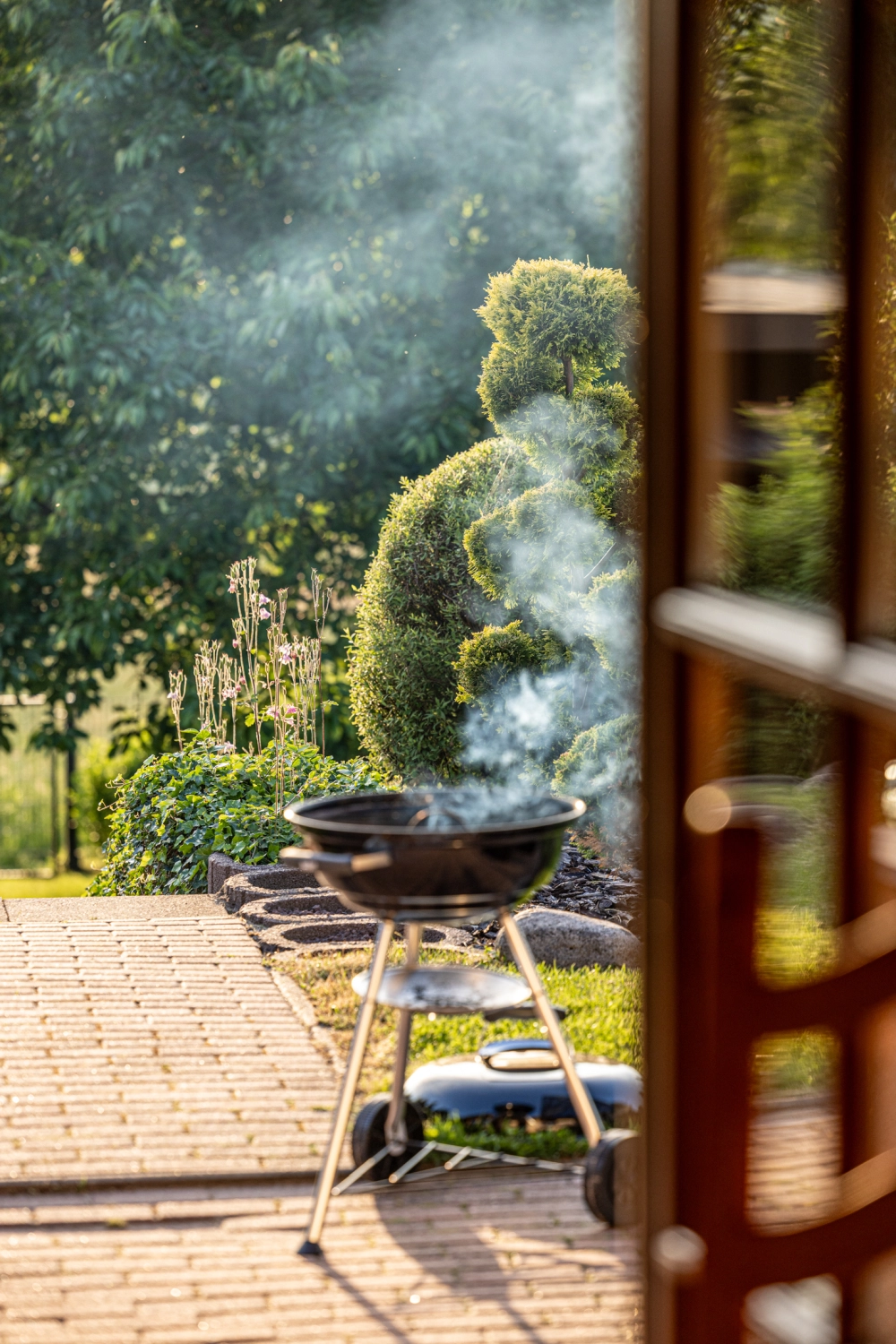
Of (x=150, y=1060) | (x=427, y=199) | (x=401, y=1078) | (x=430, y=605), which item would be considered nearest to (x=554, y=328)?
(x=430, y=605)

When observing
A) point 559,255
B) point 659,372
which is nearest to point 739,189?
point 659,372

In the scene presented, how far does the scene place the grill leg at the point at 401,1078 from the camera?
10.4ft

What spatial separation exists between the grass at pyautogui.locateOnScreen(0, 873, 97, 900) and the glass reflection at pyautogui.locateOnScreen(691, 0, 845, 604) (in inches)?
383

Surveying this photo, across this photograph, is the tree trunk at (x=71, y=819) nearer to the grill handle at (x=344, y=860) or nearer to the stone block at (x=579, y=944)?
the stone block at (x=579, y=944)

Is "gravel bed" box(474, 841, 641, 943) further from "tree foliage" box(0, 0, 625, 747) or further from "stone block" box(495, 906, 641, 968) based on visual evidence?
"tree foliage" box(0, 0, 625, 747)

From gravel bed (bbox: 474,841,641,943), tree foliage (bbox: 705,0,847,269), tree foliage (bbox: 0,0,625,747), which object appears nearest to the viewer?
tree foliage (bbox: 705,0,847,269)

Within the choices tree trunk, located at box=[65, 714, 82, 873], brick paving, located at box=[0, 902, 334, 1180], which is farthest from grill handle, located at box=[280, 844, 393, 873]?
tree trunk, located at box=[65, 714, 82, 873]

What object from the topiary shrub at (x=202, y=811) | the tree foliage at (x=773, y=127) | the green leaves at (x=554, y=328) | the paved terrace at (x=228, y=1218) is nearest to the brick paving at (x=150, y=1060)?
the paved terrace at (x=228, y=1218)

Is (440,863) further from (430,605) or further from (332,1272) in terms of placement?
(430,605)

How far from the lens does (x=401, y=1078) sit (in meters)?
3.19

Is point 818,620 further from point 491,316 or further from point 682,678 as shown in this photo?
point 491,316

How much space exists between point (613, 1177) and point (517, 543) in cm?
373

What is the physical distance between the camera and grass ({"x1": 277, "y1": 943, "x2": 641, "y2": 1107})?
13.2ft

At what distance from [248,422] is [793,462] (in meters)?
8.51
